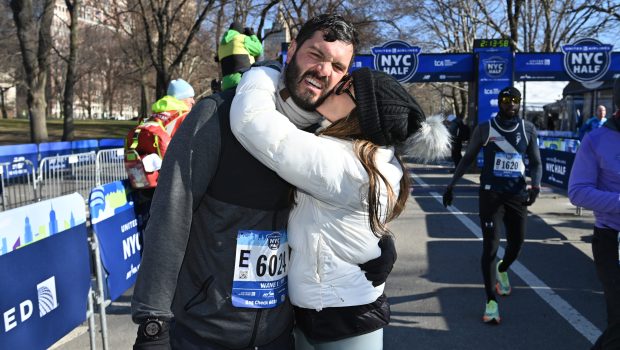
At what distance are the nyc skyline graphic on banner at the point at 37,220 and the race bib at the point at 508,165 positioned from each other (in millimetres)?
3422

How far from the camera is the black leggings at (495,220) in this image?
489 centimetres

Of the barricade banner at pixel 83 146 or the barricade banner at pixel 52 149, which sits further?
the barricade banner at pixel 83 146

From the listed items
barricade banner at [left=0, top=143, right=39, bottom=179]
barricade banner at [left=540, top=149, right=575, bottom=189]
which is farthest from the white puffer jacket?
barricade banner at [left=540, top=149, right=575, bottom=189]

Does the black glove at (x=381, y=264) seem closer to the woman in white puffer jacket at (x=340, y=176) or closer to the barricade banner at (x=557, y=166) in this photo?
the woman in white puffer jacket at (x=340, y=176)

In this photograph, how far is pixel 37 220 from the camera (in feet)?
9.93

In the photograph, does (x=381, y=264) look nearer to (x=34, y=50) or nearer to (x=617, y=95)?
(x=617, y=95)

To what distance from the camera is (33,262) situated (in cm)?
295

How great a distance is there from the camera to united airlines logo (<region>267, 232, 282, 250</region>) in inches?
75.0

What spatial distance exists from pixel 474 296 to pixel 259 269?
13.5 feet

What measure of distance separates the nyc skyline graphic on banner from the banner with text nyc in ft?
46.5

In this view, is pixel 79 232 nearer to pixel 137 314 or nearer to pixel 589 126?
pixel 137 314

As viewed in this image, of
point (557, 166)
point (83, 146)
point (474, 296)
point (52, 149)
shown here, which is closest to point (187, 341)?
point (474, 296)

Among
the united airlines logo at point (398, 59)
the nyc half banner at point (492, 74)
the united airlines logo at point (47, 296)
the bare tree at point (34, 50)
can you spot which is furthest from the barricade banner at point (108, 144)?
the united airlines logo at point (47, 296)

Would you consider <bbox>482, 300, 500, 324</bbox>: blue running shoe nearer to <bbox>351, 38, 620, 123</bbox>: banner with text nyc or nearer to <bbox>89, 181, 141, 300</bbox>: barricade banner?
A: <bbox>89, 181, 141, 300</bbox>: barricade banner
